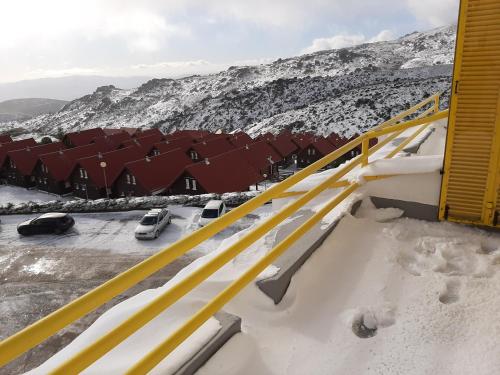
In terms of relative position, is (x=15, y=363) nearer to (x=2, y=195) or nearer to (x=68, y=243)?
(x=68, y=243)

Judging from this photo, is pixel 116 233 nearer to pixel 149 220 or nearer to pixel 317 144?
pixel 149 220

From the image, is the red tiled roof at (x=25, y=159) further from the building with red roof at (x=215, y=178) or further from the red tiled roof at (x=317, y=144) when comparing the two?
the red tiled roof at (x=317, y=144)

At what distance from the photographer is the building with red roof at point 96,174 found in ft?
113

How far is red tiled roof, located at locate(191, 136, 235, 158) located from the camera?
1569 inches

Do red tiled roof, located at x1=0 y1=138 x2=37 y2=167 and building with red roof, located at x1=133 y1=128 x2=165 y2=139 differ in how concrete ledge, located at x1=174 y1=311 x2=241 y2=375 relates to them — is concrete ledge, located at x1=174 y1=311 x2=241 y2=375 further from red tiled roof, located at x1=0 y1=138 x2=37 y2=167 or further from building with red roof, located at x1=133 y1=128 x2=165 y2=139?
building with red roof, located at x1=133 y1=128 x2=165 y2=139

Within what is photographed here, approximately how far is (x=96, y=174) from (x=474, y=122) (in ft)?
116

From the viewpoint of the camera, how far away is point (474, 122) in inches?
169

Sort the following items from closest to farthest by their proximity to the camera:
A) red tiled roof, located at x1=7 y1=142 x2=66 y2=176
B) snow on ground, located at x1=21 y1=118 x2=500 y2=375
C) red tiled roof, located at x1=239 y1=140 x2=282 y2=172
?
snow on ground, located at x1=21 y1=118 x2=500 y2=375 → red tiled roof, located at x1=7 y1=142 x2=66 y2=176 → red tiled roof, located at x1=239 y1=140 x2=282 y2=172

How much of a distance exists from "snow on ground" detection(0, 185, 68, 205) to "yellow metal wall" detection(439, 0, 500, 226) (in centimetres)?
3889

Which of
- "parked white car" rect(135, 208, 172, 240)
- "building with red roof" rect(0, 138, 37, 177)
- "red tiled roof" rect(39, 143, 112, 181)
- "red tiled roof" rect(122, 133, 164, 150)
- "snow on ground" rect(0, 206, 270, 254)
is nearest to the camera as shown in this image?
"snow on ground" rect(0, 206, 270, 254)

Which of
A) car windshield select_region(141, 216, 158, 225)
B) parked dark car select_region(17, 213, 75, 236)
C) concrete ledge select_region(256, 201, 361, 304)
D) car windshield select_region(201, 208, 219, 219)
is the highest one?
concrete ledge select_region(256, 201, 361, 304)

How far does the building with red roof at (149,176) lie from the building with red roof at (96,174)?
115cm

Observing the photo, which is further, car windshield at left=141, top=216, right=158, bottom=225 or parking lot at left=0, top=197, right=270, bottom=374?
car windshield at left=141, top=216, right=158, bottom=225

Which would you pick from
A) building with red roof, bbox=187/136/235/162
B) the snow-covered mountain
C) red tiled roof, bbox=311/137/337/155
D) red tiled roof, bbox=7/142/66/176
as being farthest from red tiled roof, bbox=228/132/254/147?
the snow-covered mountain
